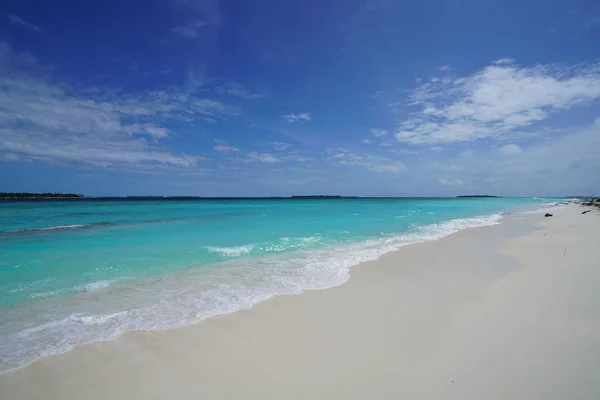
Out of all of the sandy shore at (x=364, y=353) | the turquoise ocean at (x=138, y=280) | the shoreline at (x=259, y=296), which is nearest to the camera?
the sandy shore at (x=364, y=353)

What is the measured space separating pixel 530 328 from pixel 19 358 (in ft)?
25.3

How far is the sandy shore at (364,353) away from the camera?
10.2 ft

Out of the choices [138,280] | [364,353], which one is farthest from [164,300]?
[364,353]

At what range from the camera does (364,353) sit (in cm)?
374

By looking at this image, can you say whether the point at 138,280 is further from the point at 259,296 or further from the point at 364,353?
the point at 364,353

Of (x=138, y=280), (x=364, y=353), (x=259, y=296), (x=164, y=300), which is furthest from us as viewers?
(x=138, y=280)

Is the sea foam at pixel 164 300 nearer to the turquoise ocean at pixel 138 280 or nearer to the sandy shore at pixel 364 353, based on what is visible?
the turquoise ocean at pixel 138 280

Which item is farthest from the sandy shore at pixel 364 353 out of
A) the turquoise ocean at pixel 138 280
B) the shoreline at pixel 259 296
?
the turquoise ocean at pixel 138 280

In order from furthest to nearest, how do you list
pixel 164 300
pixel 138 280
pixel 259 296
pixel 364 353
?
pixel 138 280 → pixel 259 296 → pixel 164 300 → pixel 364 353

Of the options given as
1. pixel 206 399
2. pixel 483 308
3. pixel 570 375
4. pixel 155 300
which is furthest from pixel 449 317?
pixel 155 300

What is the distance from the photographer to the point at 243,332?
4.47m

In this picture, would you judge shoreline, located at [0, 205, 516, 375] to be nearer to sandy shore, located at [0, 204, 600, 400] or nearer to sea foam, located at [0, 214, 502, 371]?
sea foam, located at [0, 214, 502, 371]

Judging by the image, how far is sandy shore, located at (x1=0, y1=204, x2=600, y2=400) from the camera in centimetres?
309

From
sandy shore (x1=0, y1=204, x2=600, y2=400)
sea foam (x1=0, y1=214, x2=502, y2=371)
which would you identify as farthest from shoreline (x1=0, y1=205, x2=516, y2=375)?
sandy shore (x1=0, y1=204, x2=600, y2=400)
